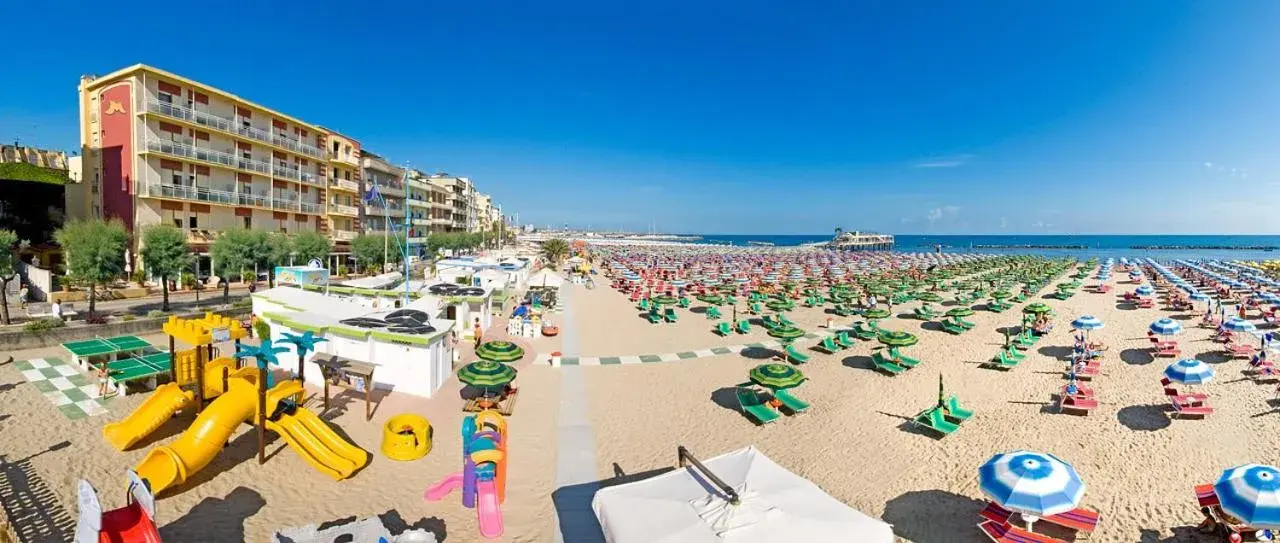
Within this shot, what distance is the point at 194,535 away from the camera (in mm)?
8188

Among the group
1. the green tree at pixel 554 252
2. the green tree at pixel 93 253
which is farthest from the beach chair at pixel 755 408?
the green tree at pixel 554 252

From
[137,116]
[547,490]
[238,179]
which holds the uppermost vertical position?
[137,116]

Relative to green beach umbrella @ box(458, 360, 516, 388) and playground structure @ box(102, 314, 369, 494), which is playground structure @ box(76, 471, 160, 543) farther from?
green beach umbrella @ box(458, 360, 516, 388)

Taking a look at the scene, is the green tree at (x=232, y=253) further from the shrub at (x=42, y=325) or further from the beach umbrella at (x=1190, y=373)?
the beach umbrella at (x=1190, y=373)

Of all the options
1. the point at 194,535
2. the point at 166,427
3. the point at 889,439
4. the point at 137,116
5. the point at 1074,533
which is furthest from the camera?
the point at 137,116

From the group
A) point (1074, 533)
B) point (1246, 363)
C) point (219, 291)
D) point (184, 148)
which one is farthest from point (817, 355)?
point (184, 148)

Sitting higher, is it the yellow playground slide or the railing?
the railing

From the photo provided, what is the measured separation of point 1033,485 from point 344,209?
4957 centimetres

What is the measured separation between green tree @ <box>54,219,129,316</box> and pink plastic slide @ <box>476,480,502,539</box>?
920 inches

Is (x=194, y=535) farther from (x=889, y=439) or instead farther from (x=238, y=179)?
(x=238, y=179)

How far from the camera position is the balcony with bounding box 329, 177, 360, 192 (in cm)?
4503

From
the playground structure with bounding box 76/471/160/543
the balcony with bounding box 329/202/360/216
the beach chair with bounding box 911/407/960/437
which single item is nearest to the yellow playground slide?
the playground structure with bounding box 76/471/160/543

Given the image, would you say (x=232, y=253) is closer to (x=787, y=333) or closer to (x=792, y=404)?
(x=787, y=333)

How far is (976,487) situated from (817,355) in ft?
36.6
